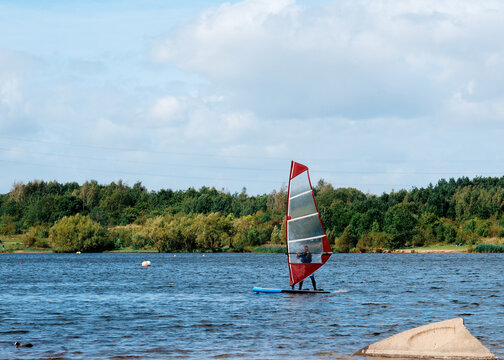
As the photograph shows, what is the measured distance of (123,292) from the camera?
160ft

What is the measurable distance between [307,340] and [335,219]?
425 feet

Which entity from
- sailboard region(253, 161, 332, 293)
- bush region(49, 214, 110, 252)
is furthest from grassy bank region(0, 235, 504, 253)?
sailboard region(253, 161, 332, 293)

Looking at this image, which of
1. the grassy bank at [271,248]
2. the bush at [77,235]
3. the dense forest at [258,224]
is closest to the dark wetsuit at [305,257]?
the grassy bank at [271,248]

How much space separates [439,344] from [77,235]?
13684 centimetres

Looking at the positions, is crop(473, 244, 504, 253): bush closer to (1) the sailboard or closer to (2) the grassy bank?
(2) the grassy bank

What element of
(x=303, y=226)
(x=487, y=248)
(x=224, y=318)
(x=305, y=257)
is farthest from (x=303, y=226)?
(x=487, y=248)

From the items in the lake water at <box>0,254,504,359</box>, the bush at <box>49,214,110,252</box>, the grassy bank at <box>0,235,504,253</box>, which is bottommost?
the lake water at <box>0,254,504,359</box>

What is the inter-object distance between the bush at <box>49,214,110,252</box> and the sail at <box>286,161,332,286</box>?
113992mm

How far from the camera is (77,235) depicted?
5891 inches

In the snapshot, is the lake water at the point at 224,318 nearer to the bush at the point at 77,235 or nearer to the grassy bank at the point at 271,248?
the grassy bank at the point at 271,248

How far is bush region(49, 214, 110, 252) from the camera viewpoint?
488 feet

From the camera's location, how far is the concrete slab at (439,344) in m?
19.3

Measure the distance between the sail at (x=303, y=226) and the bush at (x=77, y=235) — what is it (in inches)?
4488

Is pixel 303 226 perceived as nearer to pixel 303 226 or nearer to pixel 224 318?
pixel 303 226
